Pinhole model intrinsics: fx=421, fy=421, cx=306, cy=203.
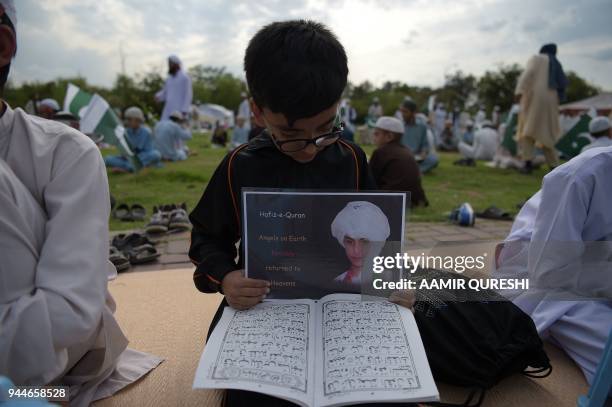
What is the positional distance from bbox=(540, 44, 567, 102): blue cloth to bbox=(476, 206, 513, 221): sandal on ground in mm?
4122

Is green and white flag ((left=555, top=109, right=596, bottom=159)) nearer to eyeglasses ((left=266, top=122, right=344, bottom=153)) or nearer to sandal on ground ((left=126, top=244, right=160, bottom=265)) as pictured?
sandal on ground ((left=126, top=244, right=160, bottom=265))

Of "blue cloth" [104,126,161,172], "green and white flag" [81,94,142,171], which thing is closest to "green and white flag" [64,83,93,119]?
"green and white flag" [81,94,142,171]

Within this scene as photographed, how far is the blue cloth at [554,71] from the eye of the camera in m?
7.23

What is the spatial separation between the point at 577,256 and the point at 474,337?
457 mm

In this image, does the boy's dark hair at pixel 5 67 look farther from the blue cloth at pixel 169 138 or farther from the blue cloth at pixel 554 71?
the blue cloth at pixel 169 138

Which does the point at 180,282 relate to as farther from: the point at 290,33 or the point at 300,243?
the point at 290,33

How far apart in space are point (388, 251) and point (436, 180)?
660 centimetres

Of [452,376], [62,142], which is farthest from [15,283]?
[452,376]

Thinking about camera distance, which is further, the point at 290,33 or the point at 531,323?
the point at 531,323

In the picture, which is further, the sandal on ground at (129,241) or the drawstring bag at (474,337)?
the sandal on ground at (129,241)

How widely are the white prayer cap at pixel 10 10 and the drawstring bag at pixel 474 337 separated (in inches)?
51.6

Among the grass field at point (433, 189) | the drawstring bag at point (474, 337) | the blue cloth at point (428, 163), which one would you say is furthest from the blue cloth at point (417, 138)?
the drawstring bag at point (474, 337)

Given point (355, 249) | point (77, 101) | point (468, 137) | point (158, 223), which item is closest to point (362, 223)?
point (355, 249)

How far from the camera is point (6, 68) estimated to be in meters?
1.00
